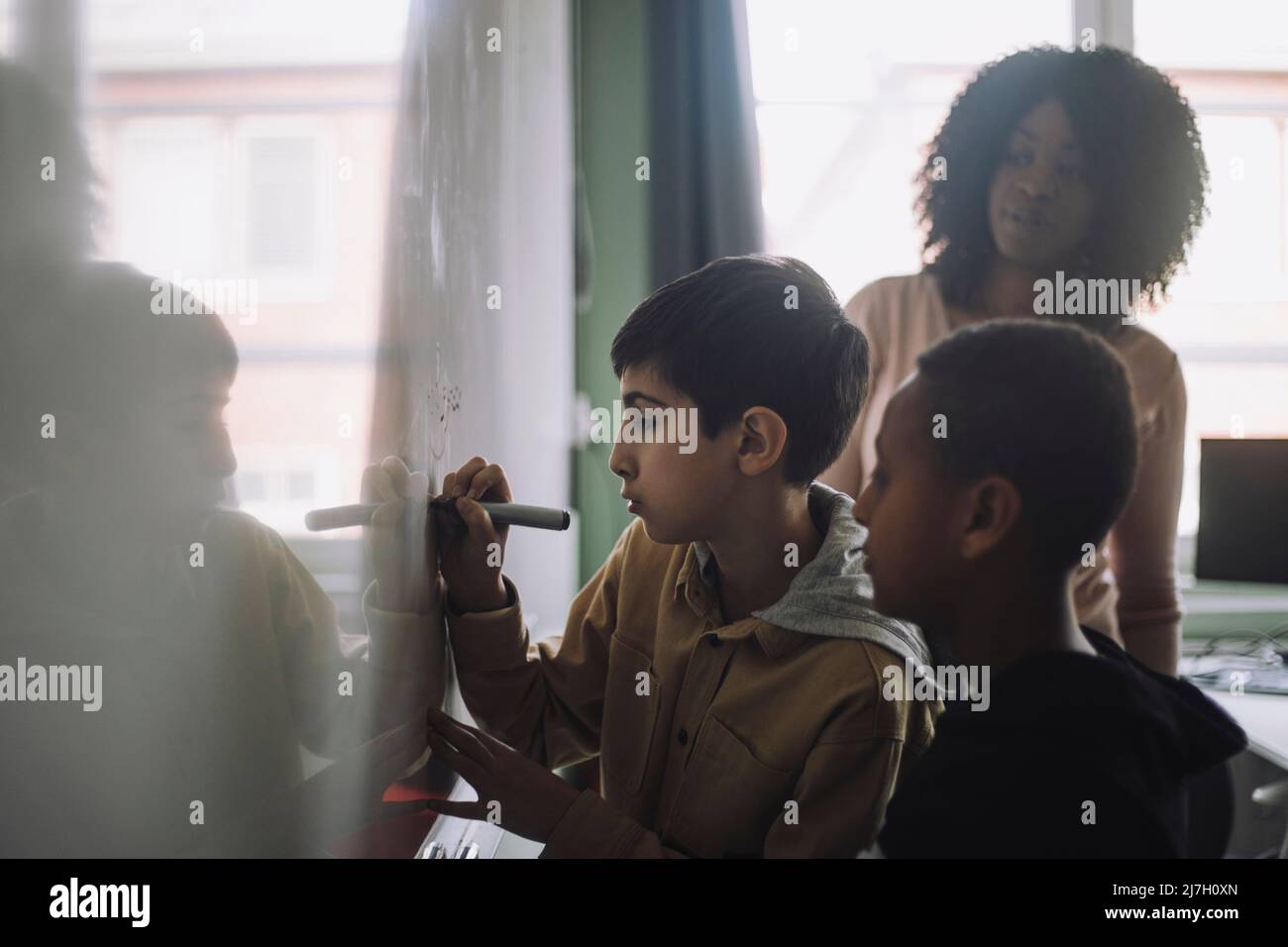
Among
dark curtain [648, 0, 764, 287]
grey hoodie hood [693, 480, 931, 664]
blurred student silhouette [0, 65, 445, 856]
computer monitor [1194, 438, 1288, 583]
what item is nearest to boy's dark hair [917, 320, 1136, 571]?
grey hoodie hood [693, 480, 931, 664]

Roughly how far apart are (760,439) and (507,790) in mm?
303

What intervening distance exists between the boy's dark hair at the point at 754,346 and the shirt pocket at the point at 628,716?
19 centimetres

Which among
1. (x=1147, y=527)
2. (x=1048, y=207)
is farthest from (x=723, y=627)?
(x=1048, y=207)

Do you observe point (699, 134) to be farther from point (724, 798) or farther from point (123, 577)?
point (123, 577)

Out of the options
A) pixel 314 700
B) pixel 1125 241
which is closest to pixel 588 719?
pixel 314 700

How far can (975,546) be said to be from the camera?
507 mm

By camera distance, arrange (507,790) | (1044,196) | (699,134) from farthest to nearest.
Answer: (699,134) → (1044,196) → (507,790)

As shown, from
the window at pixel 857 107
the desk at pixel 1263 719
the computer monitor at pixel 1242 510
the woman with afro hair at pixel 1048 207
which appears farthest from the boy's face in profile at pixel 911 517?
the window at pixel 857 107

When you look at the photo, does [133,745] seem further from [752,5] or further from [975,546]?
[752,5]

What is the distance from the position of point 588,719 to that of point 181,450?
516mm

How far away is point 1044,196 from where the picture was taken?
92cm

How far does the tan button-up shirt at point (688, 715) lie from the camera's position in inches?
23.1

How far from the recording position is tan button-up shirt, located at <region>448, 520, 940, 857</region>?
0.59 meters
